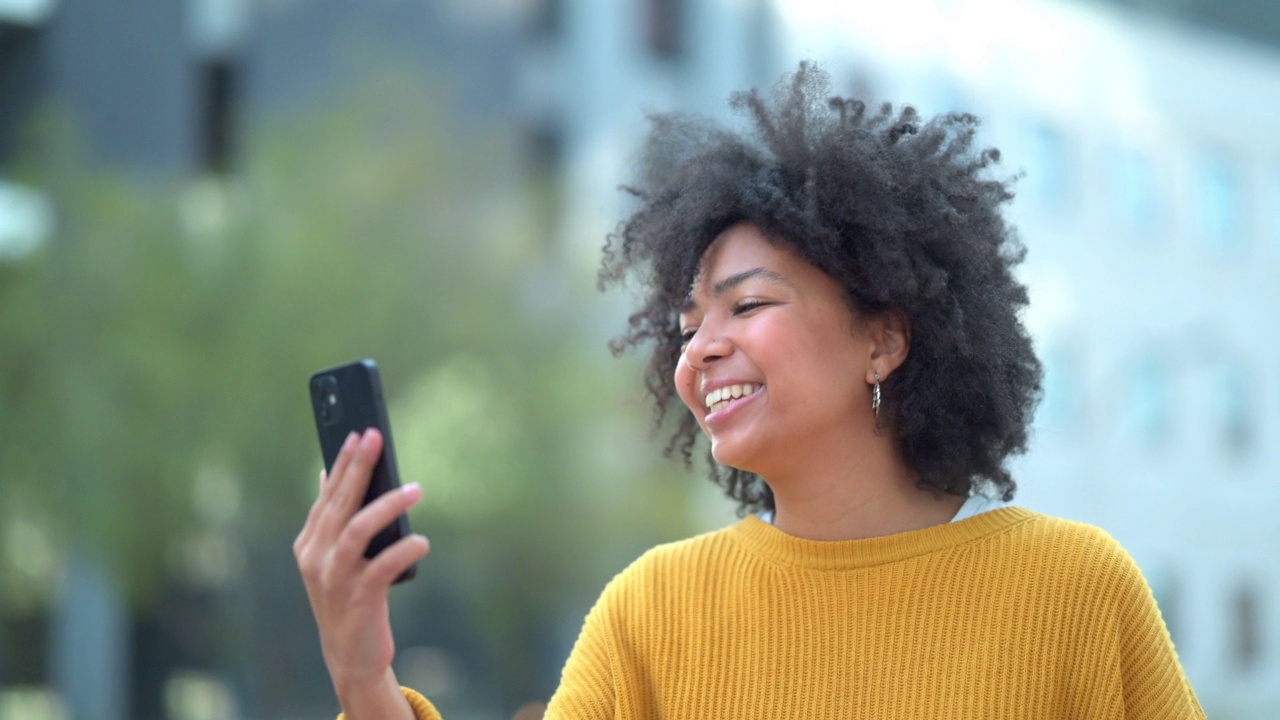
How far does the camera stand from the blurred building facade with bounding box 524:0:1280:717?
1633 centimetres

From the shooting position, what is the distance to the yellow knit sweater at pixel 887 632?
2.19 m

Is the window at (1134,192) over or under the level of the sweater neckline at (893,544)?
over

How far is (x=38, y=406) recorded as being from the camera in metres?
11.4

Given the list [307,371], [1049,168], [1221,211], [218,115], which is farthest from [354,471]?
[1221,211]

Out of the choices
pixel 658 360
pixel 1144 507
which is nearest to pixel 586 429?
pixel 1144 507

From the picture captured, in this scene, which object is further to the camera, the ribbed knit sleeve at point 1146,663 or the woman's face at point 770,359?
the woman's face at point 770,359

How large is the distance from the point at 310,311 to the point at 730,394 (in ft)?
31.7

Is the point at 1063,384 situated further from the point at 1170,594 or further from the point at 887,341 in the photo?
the point at 887,341

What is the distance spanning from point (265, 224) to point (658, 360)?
31.6 feet

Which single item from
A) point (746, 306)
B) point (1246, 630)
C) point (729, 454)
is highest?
point (746, 306)

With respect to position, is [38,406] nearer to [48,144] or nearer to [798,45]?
[48,144]

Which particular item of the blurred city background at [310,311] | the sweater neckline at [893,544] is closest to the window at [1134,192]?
the blurred city background at [310,311]

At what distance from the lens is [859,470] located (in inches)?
95.7

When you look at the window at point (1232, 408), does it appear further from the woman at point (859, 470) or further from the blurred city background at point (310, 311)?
the woman at point (859, 470)
